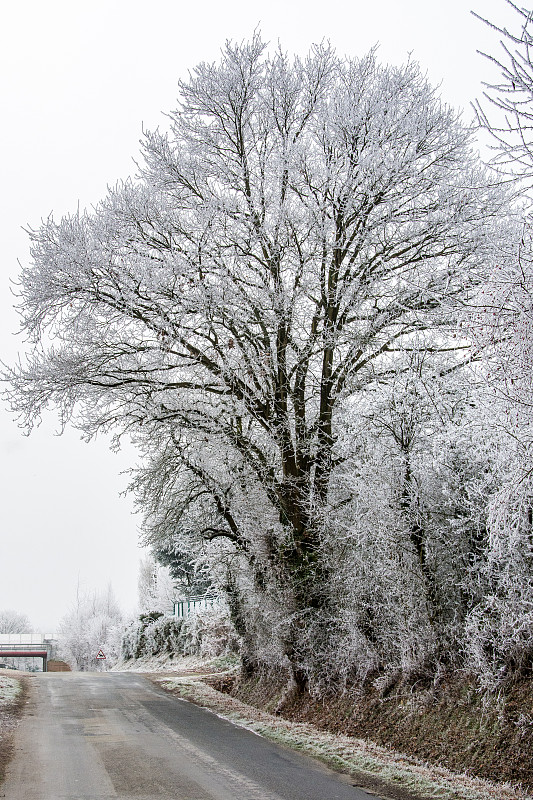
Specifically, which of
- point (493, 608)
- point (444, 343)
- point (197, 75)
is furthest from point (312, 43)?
point (493, 608)

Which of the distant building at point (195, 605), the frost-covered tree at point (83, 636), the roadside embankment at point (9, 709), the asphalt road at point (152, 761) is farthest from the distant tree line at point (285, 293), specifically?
the frost-covered tree at point (83, 636)

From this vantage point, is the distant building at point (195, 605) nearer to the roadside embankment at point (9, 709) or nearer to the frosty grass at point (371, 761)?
the roadside embankment at point (9, 709)

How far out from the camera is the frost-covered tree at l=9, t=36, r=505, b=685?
12406mm

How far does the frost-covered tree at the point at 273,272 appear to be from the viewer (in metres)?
12.4

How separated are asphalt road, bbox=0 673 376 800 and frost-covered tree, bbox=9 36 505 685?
2957 mm

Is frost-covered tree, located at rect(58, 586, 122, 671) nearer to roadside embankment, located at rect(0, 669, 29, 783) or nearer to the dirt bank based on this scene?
roadside embankment, located at rect(0, 669, 29, 783)

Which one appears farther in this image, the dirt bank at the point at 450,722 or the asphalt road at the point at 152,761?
the dirt bank at the point at 450,722

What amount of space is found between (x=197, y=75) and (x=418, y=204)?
4.90 m

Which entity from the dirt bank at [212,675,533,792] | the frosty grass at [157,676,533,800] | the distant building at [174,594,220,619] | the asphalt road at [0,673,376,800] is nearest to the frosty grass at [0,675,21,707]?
the asphalt road at [0,673,376,800]

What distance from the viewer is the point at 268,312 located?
13.0 m

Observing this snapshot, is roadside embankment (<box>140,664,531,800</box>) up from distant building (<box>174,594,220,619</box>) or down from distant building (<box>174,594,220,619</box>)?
down

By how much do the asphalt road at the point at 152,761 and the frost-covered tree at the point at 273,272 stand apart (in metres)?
2.96

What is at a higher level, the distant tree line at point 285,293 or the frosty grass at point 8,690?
the distant tree line at point 285,293

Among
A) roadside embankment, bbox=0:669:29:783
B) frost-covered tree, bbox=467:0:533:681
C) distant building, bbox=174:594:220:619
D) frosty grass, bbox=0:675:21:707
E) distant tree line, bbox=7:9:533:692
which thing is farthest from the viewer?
distant building, bbox=174:594:220:619
